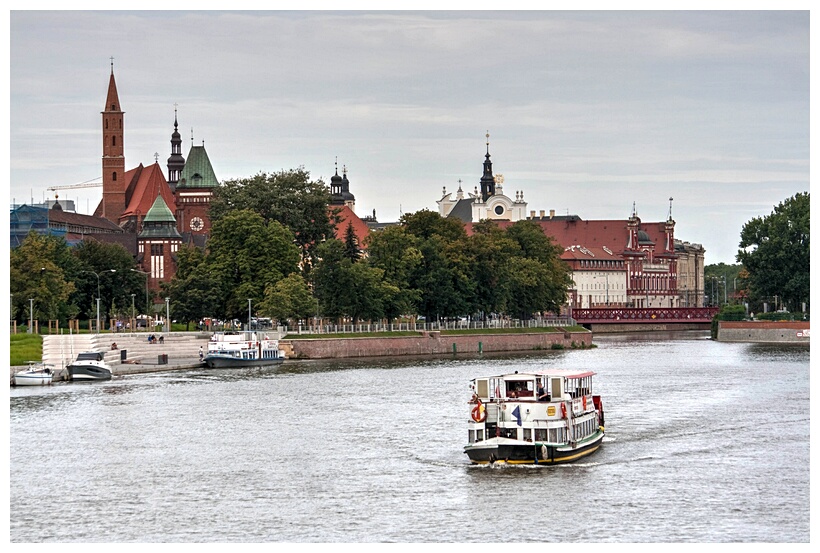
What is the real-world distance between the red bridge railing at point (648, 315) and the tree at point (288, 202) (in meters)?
35.2

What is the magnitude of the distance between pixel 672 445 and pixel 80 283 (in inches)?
3140

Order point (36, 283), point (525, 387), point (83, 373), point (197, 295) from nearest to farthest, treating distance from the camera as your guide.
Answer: point (525, 387), point (83, 373), point (36, 283), point (197, 295)

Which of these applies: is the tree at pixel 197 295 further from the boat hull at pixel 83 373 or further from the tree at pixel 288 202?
the boat hull at pixel 83 373

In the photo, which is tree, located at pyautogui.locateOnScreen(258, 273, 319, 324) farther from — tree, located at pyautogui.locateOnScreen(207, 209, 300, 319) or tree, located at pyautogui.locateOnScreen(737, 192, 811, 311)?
tree, located at pyautogui.locateOnScreen(737, 192, 811, 311)

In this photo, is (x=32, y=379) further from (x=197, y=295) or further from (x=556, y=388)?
(x=556, y=388)

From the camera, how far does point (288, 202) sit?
148 m

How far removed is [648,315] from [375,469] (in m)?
128

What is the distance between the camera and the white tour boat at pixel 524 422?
54.3 metres

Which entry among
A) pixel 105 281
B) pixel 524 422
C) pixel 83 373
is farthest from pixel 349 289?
pixel 524 422

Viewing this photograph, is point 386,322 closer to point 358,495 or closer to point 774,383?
point 774,383

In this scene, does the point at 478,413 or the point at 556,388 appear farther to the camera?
the point at 556,388

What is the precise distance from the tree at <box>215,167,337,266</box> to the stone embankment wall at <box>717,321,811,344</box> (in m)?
37.2

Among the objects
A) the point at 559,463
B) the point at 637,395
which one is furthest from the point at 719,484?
the point at 637,395
